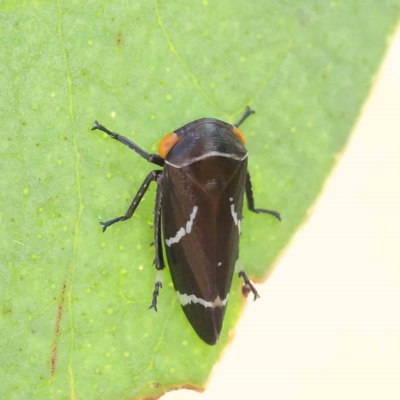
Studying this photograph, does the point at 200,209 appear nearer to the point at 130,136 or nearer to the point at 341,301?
the point at 130,136

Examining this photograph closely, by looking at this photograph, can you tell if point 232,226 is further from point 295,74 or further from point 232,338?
point 295,74

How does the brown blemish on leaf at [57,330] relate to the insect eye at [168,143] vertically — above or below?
below

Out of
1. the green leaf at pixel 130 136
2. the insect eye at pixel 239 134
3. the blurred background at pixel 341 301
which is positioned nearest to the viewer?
the green leaf at pixel 130 136

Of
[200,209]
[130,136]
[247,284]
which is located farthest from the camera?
[247,284]

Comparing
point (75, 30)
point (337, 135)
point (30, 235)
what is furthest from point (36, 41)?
point (337, 135)

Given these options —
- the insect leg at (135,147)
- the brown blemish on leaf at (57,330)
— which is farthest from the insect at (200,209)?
the brown blemish on leaf at (57,330)

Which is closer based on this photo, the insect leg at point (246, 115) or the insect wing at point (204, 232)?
the insect wing at point (204, 232)

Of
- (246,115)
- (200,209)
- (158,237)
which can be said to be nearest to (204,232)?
(200,209)

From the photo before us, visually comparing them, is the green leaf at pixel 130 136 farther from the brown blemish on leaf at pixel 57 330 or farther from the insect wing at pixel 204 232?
the insect wing at pixel 204 232
